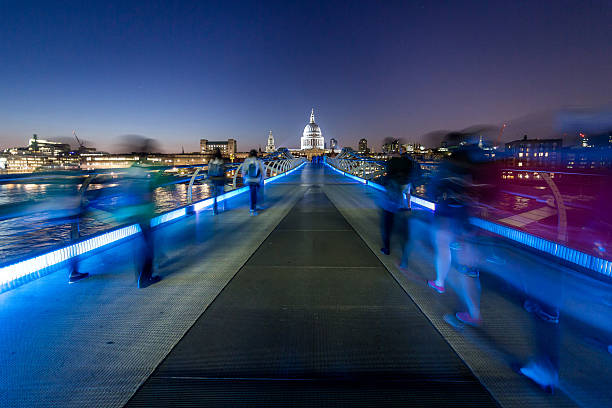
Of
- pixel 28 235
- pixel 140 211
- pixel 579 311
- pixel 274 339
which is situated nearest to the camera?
pixel 274 339

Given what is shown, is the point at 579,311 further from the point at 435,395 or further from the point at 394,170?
the point at 394,170

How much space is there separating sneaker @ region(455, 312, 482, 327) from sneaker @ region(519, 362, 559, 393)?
63 cm

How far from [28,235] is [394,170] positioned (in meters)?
7.61

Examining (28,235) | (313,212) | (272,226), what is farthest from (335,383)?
(28,235)

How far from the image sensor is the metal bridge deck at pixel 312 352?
2057 millimetres

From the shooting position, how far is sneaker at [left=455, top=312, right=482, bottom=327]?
2.93 meters

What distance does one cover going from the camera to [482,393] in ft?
6.79

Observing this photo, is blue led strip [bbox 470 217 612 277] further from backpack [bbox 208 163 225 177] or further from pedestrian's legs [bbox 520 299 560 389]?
backpack [bbox 208 163 225 177]

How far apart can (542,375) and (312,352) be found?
5.05ft

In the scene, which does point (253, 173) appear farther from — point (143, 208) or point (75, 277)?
point (75, 277)

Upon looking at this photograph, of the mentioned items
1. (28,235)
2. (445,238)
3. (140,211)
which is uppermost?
(140,211)

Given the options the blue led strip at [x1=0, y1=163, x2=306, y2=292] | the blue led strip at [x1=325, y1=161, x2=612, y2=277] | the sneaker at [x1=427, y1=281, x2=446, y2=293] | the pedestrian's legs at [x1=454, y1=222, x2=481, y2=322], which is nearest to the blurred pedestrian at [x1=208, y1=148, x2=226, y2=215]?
the blue led strip at [x1=0, y1=163, x2=306, y2=292]

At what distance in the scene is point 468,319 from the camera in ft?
9.68

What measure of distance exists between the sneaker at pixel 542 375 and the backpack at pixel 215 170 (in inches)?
327
